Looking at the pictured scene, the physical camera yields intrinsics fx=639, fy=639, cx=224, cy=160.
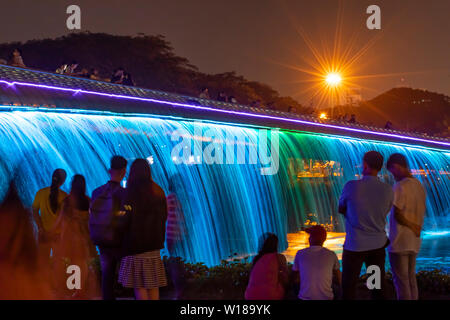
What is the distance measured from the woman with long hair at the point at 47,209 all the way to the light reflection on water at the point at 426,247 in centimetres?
702

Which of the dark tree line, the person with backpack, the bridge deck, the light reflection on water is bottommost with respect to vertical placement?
the light reflection on water

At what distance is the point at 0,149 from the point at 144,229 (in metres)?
4.43

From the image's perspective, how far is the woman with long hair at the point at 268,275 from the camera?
5.85m

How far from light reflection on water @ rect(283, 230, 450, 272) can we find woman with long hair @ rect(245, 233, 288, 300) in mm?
6928

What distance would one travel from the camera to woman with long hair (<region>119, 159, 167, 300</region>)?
583 centimetres

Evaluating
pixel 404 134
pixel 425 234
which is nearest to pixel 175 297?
pixel 425 234

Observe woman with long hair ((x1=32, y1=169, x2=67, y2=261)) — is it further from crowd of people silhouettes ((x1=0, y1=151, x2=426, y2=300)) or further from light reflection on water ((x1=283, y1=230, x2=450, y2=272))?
light reflection on water ((x1=283, y1=230, x2=450, y2=272))

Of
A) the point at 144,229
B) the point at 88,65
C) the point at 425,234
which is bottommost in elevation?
the point at 425,234

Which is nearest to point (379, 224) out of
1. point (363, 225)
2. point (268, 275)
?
point (363, 225)

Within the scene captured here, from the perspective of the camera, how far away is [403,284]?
259 inches

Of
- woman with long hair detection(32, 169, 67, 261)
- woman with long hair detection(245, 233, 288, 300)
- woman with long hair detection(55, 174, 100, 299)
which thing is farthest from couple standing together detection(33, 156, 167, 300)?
woman with long hair detection(32, 169, 67, 261)

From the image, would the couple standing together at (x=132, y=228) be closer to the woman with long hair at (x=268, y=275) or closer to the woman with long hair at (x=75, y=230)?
the woman with long hair at (x=268, y=275)
